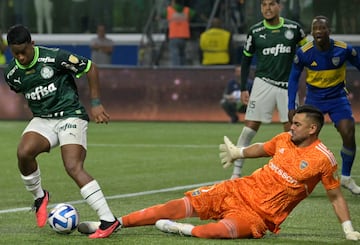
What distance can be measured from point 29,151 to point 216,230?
208cm

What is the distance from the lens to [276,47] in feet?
49.7

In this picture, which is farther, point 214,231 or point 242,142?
point 242,142

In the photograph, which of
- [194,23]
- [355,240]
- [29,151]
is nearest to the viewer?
[355,240]

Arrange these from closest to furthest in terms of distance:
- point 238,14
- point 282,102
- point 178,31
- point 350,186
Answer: point 350,186 → point 282,102 → point 178,31 → point 238,14

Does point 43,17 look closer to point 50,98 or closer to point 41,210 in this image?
point 41,210

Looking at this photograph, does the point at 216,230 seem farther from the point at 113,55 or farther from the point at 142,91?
the point at 113,55

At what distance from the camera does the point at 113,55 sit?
35.3m

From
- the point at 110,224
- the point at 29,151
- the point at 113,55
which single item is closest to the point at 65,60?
the point at 29,151

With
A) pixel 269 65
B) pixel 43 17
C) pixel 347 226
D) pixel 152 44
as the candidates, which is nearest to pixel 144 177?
pixel 269 65

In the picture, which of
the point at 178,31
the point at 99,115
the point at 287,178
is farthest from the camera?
the point at 178,31

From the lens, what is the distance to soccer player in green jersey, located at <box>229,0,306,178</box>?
1513cm

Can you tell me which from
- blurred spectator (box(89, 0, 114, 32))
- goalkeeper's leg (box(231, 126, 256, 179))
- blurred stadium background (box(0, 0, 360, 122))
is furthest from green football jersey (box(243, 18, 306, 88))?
blurred spectator (box(89, 0, 114, 32))

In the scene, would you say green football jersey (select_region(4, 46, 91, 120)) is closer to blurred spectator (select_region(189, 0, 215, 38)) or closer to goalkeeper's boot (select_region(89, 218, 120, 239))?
goalkeeper's boot (select_region(89, 218, 120, 239))

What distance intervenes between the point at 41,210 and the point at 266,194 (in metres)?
2.39
